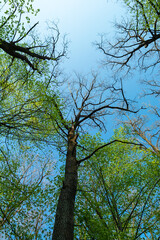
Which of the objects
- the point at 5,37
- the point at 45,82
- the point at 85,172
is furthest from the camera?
the point at 85,172

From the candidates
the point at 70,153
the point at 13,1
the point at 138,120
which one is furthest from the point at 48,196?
the point at 138,120

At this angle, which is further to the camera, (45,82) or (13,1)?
(45,82)

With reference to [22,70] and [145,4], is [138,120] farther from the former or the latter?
[22,70]

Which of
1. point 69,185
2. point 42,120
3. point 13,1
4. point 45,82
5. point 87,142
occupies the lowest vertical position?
point 69,185

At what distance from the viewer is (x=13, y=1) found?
519 centimetres

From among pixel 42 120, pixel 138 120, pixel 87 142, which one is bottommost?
pixel 42 120

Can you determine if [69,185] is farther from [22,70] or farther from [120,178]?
[22,70]

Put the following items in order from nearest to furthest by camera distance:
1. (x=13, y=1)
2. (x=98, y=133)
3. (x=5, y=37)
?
(x=13, y=1) < (x=5, y=37) < (x=98, y=133)

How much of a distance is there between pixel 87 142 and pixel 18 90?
14.7 feet

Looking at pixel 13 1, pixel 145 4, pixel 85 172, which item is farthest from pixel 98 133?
pixel 13 1

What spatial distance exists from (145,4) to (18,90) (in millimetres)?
6284

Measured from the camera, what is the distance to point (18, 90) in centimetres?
683

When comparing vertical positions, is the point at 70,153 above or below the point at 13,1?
below

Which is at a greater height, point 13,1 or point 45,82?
point 13,1
